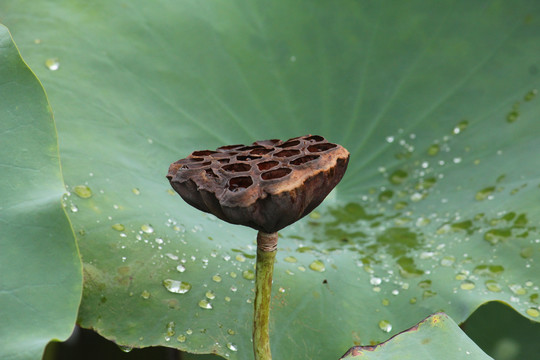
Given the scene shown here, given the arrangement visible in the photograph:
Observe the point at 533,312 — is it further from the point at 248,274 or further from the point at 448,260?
the point at 248,274

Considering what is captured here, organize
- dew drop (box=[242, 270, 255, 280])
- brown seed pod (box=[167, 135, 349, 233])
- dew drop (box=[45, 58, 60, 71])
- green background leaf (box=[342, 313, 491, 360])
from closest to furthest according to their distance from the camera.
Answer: brown seed pod (box=[167, 135, 349, 233]), green background leaf (box=[342, 313, 491, 360]), dew drop (box=[242, 270, 255, 280]), dew drop (box=[45, 58, 60, 71])

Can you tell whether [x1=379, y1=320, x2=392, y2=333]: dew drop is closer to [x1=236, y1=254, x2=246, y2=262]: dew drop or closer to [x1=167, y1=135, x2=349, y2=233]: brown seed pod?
[x1=236, y1=254, x2=246, y2=262]: dew drop

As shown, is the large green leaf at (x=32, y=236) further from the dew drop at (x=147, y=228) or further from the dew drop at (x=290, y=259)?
the dew drop at (x=290, y=259)

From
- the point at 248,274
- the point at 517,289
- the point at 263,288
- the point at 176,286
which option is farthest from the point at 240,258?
the point at 517,289

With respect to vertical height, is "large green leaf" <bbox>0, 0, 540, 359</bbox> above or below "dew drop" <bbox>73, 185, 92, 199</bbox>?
above

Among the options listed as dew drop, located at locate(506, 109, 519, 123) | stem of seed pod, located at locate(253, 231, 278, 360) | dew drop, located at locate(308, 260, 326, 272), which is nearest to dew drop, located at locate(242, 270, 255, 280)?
dew drop, located at locate(308, 260, 326, 272)

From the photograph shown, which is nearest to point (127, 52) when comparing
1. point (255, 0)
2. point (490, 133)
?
point (255, 0)
